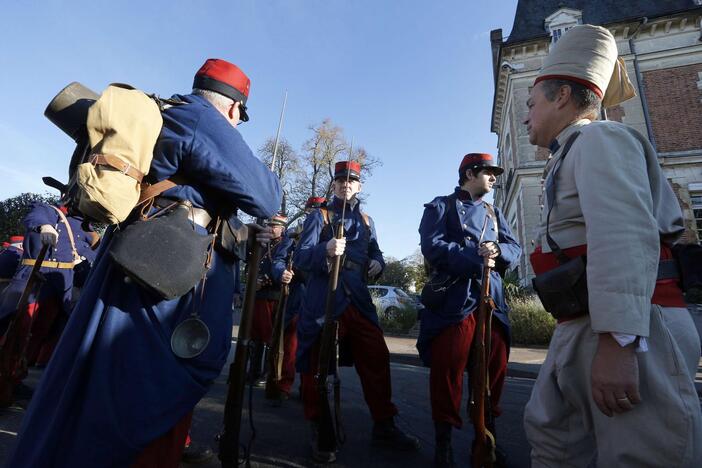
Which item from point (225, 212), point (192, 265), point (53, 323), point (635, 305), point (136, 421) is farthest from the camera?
point (53, 323)

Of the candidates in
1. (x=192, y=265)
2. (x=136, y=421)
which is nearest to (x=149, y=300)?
(x=192, y=265)

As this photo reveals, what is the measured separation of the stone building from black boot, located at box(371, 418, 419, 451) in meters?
15.1

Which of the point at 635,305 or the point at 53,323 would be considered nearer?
the point at 635,305

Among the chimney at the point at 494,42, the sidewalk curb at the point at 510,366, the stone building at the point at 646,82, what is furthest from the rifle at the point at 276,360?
the chimney at the point at 494,42

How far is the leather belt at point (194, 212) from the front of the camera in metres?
1.65

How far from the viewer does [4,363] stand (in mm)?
3549

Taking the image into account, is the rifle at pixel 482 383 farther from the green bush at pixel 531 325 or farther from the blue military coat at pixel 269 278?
the green bush at pixel 531 325

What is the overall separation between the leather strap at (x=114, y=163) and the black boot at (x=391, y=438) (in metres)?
2.52

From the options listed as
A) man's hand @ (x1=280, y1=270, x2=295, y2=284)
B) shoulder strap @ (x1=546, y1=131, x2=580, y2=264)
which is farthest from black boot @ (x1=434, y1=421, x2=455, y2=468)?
man's hand @ (x1=280, y1=270, x2=295, y2=284)

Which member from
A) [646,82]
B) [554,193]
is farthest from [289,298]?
[646,82]

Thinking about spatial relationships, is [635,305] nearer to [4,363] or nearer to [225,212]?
[225,212]

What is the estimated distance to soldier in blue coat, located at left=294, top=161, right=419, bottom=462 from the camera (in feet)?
9.84

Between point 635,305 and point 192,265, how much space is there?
1.49 metres

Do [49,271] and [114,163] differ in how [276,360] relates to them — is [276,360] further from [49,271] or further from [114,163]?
[114,163]
